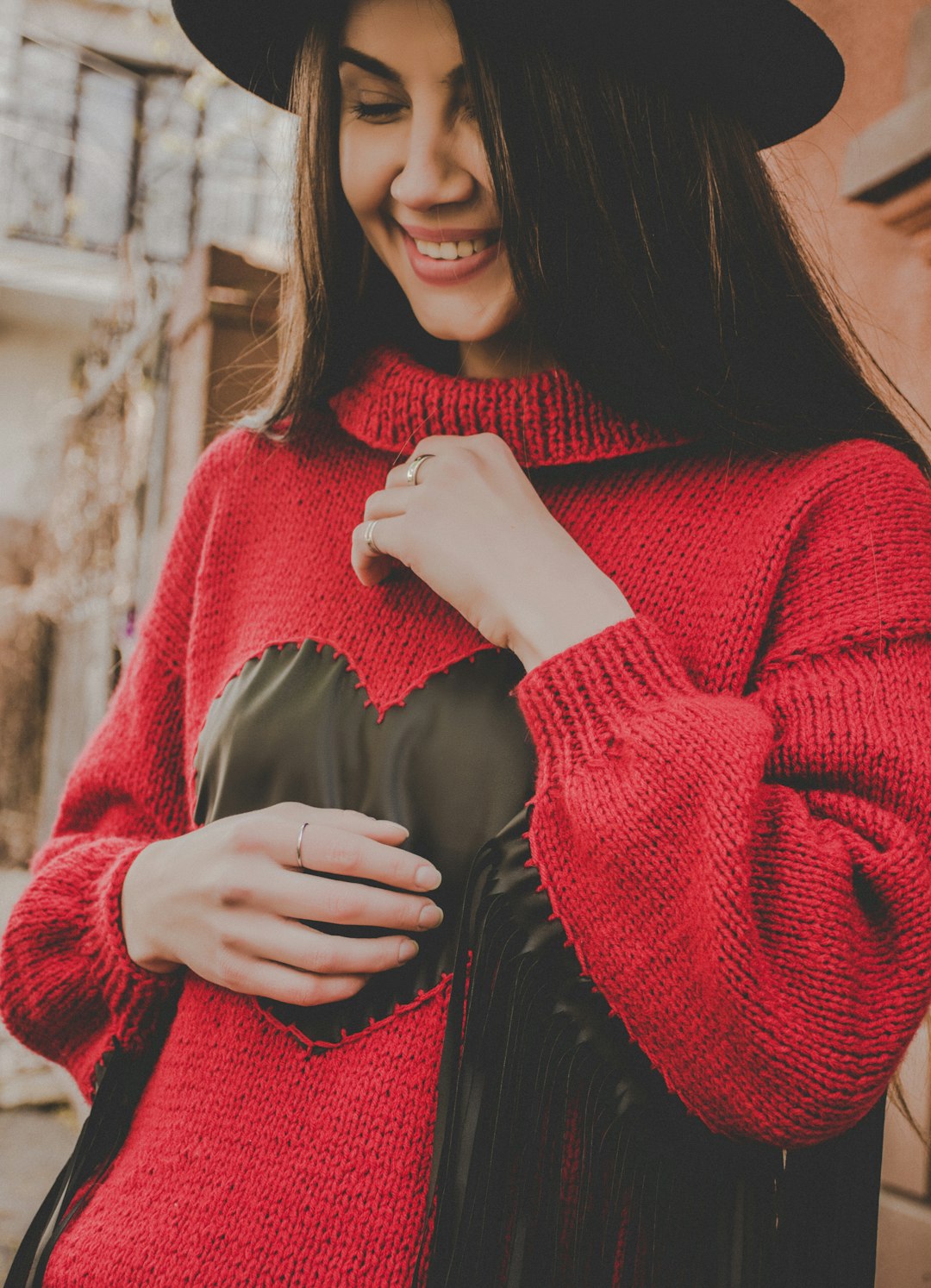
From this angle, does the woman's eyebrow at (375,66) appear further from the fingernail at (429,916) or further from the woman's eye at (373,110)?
the fingernail at (429,916)

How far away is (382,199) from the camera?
4.08ft

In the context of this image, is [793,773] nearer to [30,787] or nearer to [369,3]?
[369,3]

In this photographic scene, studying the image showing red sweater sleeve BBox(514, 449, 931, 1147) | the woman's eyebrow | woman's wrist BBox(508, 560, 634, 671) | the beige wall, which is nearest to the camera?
red sweater sleeve BBox(514, 449, 931, 1147)

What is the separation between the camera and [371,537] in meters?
1.17

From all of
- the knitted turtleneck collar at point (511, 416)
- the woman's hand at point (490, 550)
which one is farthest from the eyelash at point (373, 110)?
the woman's hand at point (490, 550)

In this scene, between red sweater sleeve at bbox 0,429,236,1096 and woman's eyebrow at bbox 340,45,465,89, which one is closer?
woman's eyebrow at bbox 340,45,465,89

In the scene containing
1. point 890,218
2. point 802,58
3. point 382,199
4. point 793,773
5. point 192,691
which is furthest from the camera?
point 890,218

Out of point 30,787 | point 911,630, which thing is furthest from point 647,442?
point 30,787

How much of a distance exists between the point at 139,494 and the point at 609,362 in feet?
9.65

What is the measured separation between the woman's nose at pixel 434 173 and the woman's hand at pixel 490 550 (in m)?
0.26

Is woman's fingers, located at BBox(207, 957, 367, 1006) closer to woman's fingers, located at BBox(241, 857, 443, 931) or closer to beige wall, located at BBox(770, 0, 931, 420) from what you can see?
woman's fingers, located at BBox(241, 857, 443, 931)

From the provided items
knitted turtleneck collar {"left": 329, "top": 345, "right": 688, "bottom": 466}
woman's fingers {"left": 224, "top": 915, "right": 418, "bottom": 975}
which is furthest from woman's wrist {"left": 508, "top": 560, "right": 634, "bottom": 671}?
woman's fingers {"left": 224, "top": 915, "right": 418, "bottom": 975}

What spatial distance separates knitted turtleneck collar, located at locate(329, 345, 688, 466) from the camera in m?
1.17

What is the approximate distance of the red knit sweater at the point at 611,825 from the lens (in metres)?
0.87
